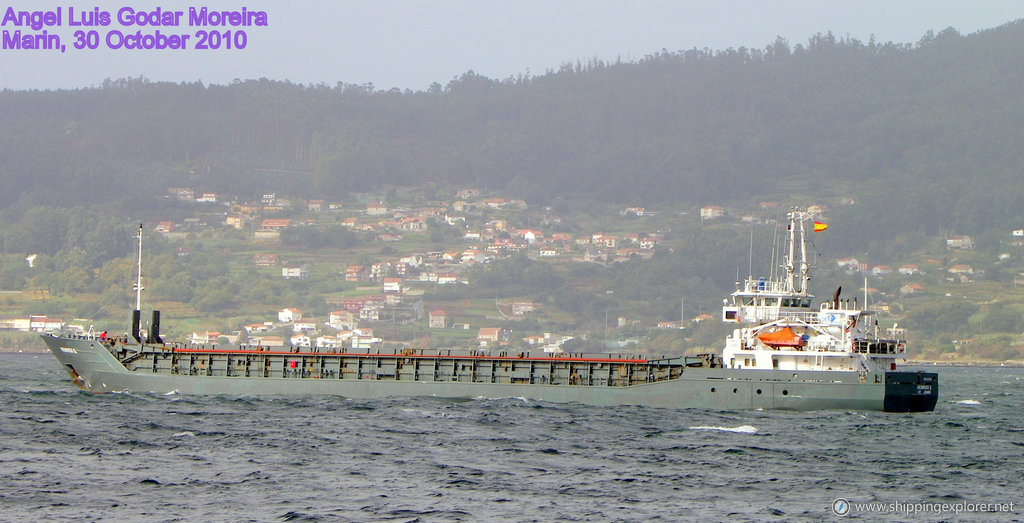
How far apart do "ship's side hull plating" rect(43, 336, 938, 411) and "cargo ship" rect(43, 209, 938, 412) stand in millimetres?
50

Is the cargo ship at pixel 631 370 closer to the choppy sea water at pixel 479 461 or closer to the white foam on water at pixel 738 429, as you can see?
the choppy sea water at pixel 479 461

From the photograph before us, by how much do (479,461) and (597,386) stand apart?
1948cm

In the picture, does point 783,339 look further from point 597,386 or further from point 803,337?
point 597,386

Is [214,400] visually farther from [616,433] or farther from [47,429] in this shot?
[616,433]

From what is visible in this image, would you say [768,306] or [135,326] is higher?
[768,306]

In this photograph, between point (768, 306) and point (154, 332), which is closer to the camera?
point (768, 306)

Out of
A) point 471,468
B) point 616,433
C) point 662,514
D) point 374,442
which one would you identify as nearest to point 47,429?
point 374,442

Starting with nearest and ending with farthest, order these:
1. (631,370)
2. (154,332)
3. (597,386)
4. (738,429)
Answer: (738,429) < (597,386) < (631,370) < (154,332)

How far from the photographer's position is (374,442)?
46000mm

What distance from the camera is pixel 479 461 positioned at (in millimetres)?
41969

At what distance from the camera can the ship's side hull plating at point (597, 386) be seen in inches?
2233

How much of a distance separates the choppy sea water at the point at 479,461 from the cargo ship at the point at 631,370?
1.29 m

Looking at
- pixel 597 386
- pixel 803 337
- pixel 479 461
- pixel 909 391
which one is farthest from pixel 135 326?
pixel 909 391

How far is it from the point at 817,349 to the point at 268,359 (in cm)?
2755
